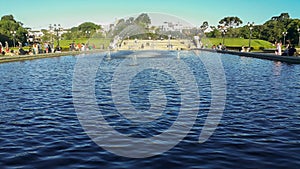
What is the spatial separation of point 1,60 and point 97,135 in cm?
2784

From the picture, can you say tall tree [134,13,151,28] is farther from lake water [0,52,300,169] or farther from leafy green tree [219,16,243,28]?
lake water [0,52,300,169]

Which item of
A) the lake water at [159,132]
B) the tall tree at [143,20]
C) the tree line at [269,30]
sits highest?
the tall tree at [143,20]

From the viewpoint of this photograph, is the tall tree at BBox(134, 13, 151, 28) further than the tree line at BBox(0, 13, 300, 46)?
Yes

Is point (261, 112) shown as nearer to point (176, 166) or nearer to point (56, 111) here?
point (176, 166)

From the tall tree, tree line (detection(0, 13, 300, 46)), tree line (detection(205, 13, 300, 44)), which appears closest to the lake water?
tree line (detection(0, 13, 300, 46))

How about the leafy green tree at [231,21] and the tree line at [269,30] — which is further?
the leafy green tree at [231,21]

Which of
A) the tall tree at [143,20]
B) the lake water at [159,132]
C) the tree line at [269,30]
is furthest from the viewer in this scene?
the tall tree at [143,20]

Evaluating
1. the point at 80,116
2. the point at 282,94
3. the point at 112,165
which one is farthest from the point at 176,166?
the point at 282,94

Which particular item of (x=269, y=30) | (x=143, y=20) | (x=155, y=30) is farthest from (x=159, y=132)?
(x=143, y=20)

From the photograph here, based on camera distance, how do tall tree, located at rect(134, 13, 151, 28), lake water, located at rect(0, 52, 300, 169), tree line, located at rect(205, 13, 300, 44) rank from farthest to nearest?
1. tall tree, located at rect(134, 13, 151, 28)
2. tree line, located at rect(205, 13, 300, 44)
3. lake water, located at rect(0, 52, 300, 169)

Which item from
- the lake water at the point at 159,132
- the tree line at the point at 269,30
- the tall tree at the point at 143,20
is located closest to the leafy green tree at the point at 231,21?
the tree line at the point at 269,30

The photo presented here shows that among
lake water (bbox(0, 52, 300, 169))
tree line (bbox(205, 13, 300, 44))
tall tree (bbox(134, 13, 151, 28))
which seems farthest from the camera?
tall tree (bbox(134, 13, 151, 28))

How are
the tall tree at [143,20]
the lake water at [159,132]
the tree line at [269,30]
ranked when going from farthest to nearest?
the tall tree at [143,20] → the tree line at [269,30] → the lake water at [159,132]

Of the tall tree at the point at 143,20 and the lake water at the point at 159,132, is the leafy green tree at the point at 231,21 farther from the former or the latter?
the lake water at the point at 159,132
